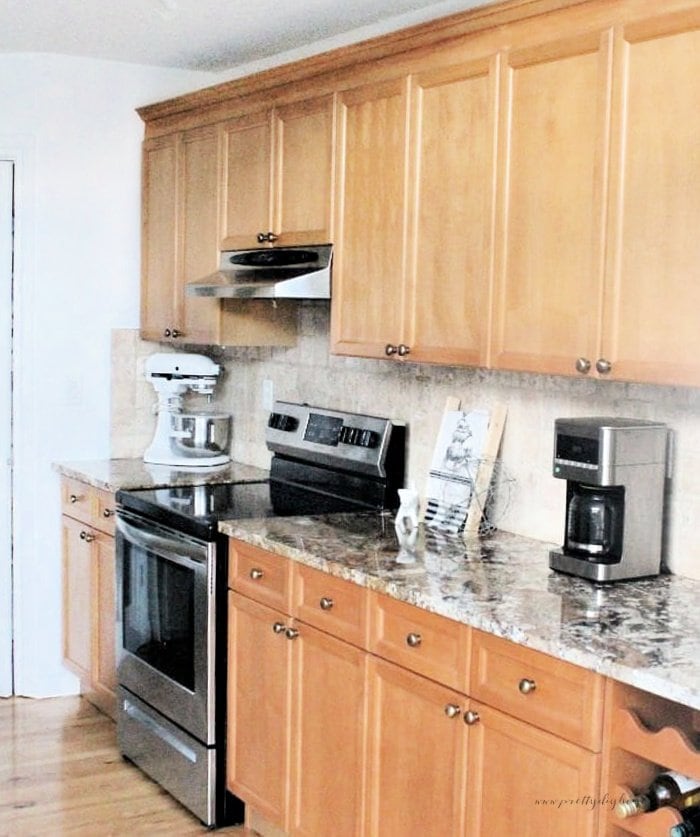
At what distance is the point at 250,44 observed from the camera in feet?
14.0

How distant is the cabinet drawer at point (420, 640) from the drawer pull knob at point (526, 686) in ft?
0.60

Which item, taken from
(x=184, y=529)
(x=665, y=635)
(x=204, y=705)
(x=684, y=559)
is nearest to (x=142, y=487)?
(x=184, y=529)

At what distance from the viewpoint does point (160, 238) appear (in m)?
4.64

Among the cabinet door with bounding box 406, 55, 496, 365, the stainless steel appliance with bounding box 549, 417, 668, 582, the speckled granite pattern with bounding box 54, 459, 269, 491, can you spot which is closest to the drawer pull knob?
the stainless steel appliance with bounding box 549, 417, 668, 582

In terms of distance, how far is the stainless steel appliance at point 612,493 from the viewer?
2666mm

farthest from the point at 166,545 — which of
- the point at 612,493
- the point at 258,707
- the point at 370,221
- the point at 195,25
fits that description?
the point at 195,25

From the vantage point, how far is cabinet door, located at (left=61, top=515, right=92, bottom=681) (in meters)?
4.43

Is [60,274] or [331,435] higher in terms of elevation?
[60,274]

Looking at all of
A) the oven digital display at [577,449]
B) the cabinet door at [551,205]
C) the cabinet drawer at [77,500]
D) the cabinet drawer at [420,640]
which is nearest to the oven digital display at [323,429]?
the cabinet drawer at [77,500]

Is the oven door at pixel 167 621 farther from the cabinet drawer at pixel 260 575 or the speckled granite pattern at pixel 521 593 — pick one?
the speckled granite pattern at pixel 521 593

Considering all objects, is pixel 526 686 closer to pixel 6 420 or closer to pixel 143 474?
pixel 143 474

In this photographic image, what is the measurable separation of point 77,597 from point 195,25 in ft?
7.09

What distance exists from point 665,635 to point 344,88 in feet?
6.42

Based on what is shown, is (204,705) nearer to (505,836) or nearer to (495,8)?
(505,836)
